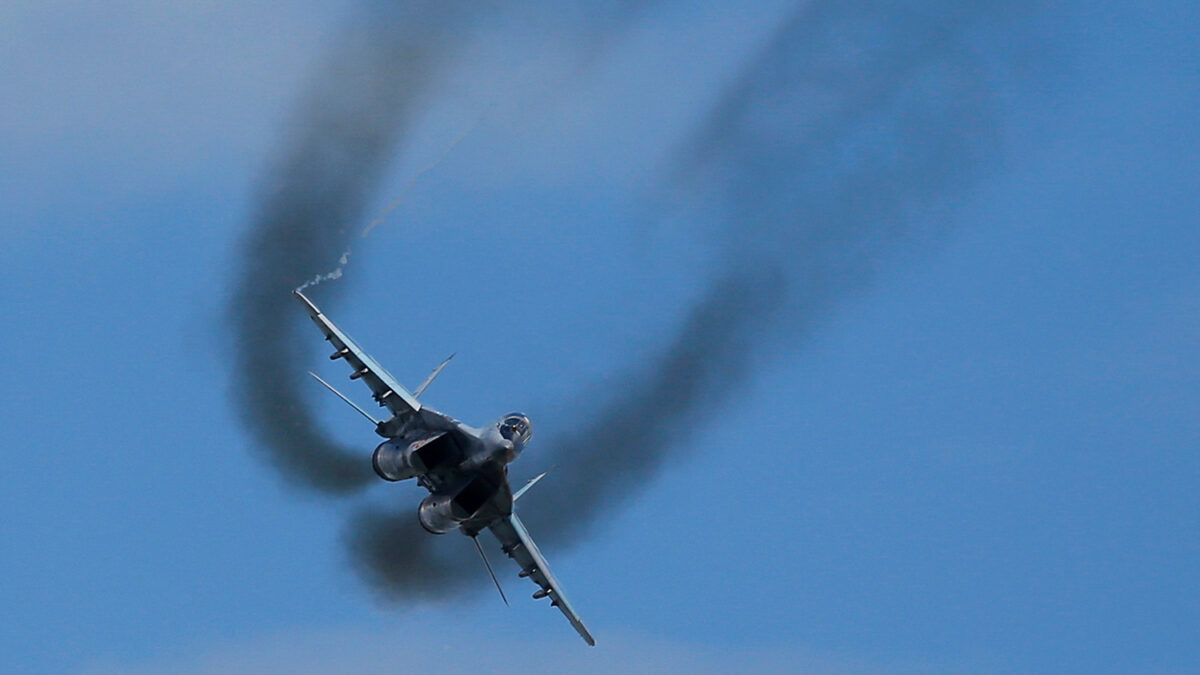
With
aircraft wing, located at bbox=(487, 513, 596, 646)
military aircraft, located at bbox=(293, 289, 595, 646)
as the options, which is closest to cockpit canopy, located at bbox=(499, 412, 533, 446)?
military aircraft, located at bbox=(293, 289, 595, 646)

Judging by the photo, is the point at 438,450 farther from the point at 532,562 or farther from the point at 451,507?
the point at 532,562

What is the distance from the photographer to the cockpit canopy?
75.4 meters

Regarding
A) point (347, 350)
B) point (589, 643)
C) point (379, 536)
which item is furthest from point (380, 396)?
point (589, 643)

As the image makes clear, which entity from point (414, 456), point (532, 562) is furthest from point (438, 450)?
point (532, 562)

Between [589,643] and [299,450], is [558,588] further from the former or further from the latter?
[299,450]

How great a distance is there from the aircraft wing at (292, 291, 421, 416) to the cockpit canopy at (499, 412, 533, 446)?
3518 mm

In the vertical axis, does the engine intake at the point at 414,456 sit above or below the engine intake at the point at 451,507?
above

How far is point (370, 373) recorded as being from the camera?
78562 millimetres

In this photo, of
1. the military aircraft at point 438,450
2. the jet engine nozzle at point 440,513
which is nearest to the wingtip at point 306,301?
the military aircraft at point 438,450

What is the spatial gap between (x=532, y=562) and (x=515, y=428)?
1070cm

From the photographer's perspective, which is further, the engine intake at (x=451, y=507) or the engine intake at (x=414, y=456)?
the engine intake at (x=451, y=507)

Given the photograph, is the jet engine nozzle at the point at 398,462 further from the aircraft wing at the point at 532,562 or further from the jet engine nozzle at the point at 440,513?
the aircraft wing at the point at 532,562

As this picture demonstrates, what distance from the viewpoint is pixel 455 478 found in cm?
7800

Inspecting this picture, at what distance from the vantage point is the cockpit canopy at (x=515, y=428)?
75.4 metres
